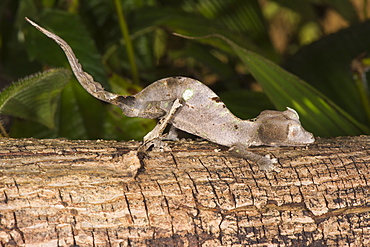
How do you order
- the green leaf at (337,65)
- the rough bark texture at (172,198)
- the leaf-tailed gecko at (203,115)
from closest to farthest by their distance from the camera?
the rough bark texture at (172,198), the leaf-tailed gecko at (203,115), the green leaf at (337,65)

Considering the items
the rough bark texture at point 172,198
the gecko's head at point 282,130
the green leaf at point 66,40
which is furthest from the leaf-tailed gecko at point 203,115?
the green leaf at point 66,40

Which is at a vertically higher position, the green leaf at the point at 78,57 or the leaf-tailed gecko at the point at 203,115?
the green leaf at the point at 78,57

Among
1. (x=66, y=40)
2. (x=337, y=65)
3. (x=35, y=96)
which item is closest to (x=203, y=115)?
(x=35, y=96)

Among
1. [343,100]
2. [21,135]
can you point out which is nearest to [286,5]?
[343,100]

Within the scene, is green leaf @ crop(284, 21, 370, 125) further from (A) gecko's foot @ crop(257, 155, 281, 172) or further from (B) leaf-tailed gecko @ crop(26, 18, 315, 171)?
(A) gecko's foot @ crop(257, 155, 281, 172)

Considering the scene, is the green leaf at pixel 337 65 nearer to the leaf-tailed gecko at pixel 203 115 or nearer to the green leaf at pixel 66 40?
the leaf-tailed gecko at pixel 203 115

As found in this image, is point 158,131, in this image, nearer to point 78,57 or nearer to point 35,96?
point 35,96

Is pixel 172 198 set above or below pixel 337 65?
below
